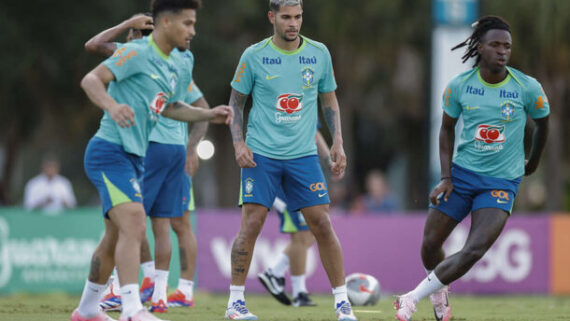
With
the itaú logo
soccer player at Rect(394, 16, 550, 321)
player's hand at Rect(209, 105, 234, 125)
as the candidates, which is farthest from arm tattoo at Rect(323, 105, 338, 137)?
the itaú logo

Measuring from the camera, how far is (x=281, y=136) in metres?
8.66

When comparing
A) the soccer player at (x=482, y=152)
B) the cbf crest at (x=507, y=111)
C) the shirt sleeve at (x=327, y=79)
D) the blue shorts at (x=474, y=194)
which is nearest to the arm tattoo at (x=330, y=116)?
the shirt sleeve at (x=327, y=79)

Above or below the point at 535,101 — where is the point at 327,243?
below

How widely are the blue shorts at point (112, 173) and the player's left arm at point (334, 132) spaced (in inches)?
73.1

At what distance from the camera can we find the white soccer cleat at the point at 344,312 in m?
8.16

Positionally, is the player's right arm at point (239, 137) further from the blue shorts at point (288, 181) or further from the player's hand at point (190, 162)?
the player's hand at point (190, 162)

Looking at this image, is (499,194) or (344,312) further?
(499,194)

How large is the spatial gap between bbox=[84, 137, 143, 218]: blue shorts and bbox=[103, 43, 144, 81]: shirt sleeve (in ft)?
1.76

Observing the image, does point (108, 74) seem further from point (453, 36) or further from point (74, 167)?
point (74, 167)

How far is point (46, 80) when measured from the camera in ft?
81.0

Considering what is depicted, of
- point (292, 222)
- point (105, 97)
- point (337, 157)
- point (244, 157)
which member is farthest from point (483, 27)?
point (292, 222)

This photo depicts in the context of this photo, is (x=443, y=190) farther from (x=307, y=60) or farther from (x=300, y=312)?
(x=300, y=312)

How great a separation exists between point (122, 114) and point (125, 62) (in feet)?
1.66

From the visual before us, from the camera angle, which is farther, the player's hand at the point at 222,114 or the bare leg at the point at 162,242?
the bare leg at the point at 162,242
